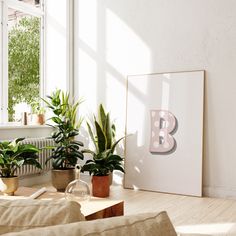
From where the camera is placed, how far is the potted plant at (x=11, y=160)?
8.21 ft

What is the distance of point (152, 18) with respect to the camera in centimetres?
451

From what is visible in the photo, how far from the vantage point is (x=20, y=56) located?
4949 millimetres

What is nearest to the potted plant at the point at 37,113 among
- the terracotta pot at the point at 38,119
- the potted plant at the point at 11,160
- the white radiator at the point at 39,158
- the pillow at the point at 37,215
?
the terracotta pot at the point at 38,119

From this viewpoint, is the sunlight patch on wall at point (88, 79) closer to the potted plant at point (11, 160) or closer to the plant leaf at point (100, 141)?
the plant leaf at point (100, 141)

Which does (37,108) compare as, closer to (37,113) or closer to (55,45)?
(37,113)

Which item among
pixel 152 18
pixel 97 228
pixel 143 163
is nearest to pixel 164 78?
pixel 152 18

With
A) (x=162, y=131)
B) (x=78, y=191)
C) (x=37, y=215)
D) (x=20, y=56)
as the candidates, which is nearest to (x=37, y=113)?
(x=20, y=56)

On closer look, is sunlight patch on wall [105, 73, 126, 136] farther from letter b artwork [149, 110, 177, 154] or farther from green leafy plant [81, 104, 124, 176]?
letter b artwork [149, 110, 177, 154]

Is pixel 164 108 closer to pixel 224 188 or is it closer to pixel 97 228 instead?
pixel 224 188

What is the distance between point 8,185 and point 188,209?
1.88 m

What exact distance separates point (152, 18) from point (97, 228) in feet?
13.7

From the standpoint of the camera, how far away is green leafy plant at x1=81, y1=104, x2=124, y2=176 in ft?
13.2

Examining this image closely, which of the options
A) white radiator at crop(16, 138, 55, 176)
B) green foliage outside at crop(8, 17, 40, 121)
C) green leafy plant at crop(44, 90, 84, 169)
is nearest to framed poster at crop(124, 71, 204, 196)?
green leafy plant at crop(44, 90, 84, 169)

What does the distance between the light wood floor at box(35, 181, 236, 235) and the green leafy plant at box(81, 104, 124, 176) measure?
1.21 ft
